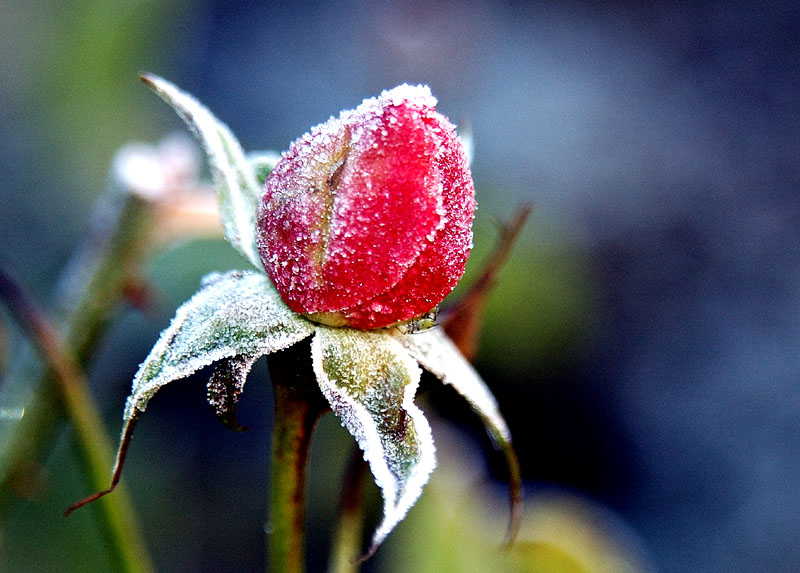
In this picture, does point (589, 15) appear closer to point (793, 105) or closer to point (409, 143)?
point (793, 105)

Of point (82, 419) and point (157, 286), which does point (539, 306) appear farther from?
point (82, 419)

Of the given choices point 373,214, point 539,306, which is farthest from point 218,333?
point 539,306

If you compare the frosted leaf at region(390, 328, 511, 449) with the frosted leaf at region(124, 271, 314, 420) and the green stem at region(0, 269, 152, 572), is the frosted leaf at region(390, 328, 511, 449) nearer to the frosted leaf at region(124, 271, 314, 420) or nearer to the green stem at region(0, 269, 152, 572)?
the frosted leaf at region(124, 271, 314, 420)

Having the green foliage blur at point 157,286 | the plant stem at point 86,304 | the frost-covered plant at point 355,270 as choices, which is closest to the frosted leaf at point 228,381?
the frost-covered plant at point 355,270

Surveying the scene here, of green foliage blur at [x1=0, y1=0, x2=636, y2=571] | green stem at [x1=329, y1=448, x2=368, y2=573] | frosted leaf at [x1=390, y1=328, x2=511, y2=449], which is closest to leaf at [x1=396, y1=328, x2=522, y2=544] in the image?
frosted leaf at [x1=390, y1=328, x2=511, y2=449]

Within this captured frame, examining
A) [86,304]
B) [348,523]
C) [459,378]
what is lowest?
[348,523]

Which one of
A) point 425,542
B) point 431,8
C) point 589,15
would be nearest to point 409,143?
point 425,542

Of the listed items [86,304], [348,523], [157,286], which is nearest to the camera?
[348,523]
